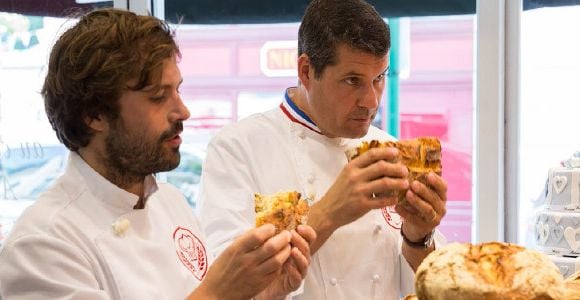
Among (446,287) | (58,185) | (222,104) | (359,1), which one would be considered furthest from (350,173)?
(222,104)

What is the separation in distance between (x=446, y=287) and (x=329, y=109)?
1.16 meters

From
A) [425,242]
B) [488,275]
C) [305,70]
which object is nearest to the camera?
[488,275]

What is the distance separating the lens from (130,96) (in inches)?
62.7

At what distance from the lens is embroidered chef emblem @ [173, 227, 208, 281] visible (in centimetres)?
178

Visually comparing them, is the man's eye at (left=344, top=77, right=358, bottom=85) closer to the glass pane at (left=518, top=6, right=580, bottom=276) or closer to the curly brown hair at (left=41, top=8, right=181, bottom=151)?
the curly brown hair at (left=41, top=8, right=181, bottom=151)

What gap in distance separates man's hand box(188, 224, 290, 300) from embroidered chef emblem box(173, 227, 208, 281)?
0.26 meters

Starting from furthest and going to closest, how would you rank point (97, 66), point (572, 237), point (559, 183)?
point (559, 183)
point (572, 237)
point (97, 66)

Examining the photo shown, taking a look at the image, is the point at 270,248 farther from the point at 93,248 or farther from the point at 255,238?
the point at 93,248

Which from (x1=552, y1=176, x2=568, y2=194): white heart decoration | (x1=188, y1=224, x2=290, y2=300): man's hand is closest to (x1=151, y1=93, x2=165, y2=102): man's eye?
(x1=188, y1=224, x2=290, y2=300): man's hand

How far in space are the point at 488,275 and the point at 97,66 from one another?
0.89 meters

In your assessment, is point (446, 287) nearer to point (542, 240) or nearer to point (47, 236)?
point (47, 236)

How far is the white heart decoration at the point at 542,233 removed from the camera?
9.27ft

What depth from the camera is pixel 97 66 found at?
5.10ft

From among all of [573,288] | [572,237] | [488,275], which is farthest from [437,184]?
[572,237]
